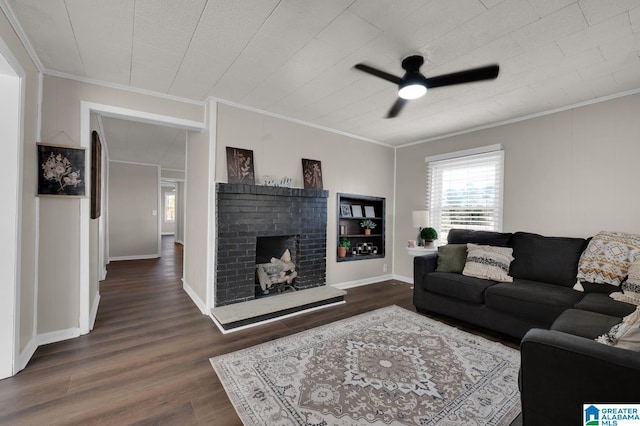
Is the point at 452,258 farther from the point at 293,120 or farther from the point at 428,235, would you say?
the point at 293,120

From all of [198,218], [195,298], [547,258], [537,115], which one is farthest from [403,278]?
[198,218]

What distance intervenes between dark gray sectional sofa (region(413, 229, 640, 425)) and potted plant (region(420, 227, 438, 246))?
429 mm

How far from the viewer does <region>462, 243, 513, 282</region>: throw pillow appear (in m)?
3.07

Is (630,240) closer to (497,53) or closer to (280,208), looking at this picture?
(497,53)

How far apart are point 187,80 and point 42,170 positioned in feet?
5.11

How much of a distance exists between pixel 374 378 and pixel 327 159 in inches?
123

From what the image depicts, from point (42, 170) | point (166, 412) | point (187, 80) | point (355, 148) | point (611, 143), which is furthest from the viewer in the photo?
point (355, 148)

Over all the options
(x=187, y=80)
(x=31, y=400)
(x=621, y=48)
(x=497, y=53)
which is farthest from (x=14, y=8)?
(x=621, y=48)

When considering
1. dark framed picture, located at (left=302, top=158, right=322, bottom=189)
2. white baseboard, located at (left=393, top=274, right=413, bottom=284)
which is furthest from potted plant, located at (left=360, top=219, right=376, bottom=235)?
dark framed picture, located at (left=302, top=158, right=322, bottom=189)

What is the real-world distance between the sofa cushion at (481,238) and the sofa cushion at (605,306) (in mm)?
1037

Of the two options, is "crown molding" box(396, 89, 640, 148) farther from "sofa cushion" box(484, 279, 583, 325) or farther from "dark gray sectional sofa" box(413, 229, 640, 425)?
"sofa cushion" box(484, 279, 583, 325)

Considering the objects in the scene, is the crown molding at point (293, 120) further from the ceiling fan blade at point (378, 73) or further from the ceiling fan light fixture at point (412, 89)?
the ceiling fan light fixture at point (412, 89)

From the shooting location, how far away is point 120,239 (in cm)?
697

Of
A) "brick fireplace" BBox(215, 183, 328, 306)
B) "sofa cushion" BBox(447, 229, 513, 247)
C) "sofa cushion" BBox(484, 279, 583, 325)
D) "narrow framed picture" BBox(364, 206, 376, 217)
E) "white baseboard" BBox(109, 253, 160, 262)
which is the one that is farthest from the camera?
"white baseboard" BBox(109, 253, 160, 262)
